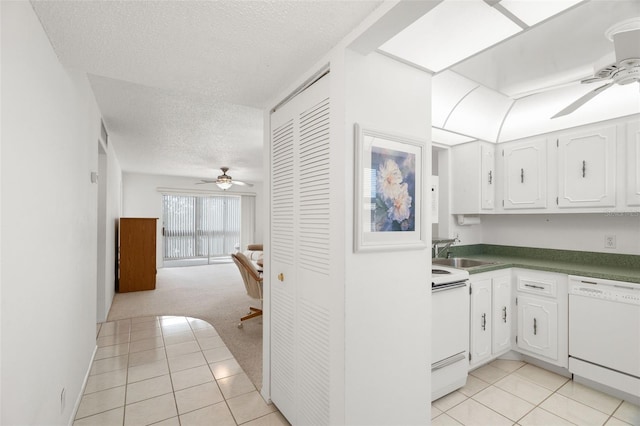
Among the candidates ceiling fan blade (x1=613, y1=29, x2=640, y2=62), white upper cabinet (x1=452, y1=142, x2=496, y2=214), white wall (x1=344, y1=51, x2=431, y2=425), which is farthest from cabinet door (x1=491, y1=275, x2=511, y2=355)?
ceiling fan blade (x1=613, y1=29, x2=640, y2=62)

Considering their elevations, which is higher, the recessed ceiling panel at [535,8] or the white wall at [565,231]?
the recessed ceiling panel at [535,8]

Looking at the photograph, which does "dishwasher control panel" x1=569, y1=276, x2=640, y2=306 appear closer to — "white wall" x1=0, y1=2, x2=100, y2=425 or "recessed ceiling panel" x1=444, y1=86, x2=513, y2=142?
"recessed ceiling panel" x1=444, y1=86, x2=513, y2=142

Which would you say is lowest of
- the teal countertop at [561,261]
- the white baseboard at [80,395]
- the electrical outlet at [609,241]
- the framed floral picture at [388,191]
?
the white baseboard at [80,395]

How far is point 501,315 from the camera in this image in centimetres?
276

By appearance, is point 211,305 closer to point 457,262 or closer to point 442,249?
point 442,249

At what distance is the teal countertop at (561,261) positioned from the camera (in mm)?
2416

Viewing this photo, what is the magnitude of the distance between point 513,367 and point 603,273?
43.7 inches

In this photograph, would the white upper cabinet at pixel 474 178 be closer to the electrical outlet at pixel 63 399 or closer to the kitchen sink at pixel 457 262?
the kitchen sink at pixel 457 262

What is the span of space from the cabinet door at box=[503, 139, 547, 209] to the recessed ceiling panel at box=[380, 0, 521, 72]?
1980 millimetres

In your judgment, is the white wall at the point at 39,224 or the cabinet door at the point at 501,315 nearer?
the white wall at the point at 39,224

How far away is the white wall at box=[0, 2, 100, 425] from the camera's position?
3.73 feet

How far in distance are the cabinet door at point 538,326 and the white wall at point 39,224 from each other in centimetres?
345

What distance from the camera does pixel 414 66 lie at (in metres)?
1.73

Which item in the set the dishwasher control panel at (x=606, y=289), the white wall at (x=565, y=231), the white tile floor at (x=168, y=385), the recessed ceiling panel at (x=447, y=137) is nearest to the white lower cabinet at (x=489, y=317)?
the dishwasher control panel at (x=606, y=289)
